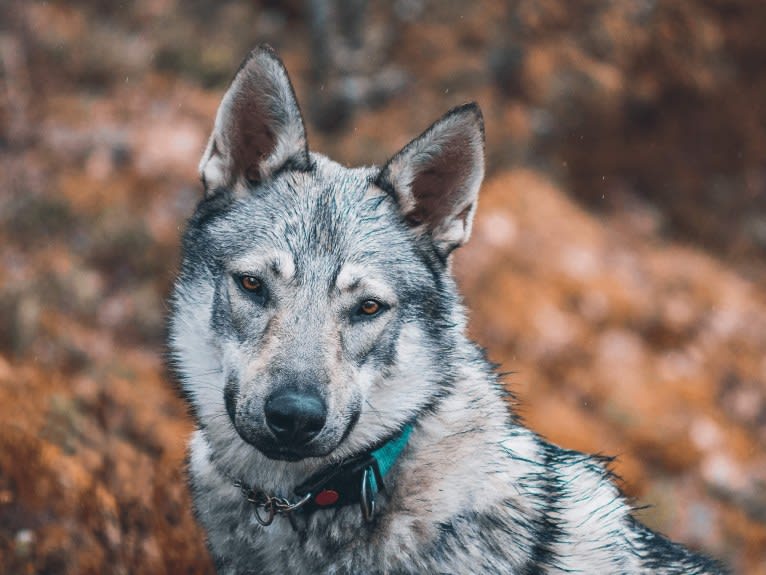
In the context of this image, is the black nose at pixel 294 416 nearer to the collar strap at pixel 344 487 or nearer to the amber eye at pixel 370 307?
the collar strap at pixel 344 487

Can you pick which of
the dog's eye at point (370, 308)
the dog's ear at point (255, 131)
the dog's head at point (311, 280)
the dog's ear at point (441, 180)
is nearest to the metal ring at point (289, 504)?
the dog's head at point (311, 280)

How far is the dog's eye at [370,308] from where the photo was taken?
9.04ft

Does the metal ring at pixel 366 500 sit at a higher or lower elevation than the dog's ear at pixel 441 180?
lower

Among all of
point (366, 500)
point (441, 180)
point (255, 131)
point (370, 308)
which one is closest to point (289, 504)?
point (366, 500)

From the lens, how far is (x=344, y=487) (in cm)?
257

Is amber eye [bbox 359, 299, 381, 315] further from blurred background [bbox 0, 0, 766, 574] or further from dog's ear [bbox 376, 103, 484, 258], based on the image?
blurred background [bbox 0, 0, 766, 574]

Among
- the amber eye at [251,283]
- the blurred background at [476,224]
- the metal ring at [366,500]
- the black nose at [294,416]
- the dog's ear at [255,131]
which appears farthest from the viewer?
the blurred background at [476,224]

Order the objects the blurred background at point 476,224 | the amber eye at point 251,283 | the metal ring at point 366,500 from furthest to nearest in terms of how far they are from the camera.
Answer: the blurred background at point 476,224, the amber eye at point 251,283, the metal ring at point 366,500

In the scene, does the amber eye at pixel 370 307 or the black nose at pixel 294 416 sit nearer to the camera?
the black nose at pixel 294 416

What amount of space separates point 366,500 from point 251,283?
0.94 m

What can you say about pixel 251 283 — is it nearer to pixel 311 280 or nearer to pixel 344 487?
pixel 311 280

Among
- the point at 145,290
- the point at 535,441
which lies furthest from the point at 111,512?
the point at 145,290

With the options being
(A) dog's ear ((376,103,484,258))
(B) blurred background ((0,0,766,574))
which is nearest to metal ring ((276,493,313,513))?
(B) blurred background ((0,0,766,574))

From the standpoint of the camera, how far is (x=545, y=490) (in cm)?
277
